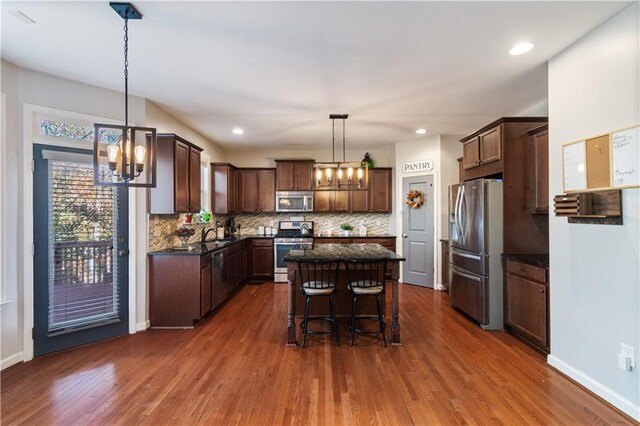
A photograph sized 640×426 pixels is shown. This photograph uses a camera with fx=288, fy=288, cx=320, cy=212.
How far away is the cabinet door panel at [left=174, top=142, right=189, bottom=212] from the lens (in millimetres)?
3718

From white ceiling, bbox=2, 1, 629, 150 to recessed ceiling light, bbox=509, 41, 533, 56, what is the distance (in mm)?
60

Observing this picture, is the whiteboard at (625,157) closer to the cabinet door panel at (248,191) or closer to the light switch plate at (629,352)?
the light switch plate at (629,352)

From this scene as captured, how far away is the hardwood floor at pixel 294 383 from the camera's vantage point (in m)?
2.00

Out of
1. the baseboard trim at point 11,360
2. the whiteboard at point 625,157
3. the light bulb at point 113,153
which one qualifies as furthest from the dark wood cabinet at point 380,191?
the baseboard trim at point 11,360

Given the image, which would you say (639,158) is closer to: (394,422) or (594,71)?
(594,71)

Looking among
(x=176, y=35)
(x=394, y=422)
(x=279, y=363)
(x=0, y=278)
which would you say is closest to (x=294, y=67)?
(x=176, y=35)

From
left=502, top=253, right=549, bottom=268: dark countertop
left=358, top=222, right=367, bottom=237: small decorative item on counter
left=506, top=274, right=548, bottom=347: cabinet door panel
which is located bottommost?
left=506, top=274, right=548, bottom=347: cabinet door panel

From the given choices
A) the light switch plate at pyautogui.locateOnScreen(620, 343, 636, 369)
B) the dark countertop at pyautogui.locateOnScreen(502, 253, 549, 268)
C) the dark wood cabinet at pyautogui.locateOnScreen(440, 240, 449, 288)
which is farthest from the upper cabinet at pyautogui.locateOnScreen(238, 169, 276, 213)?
the light switch plate at pyautogui.locateOnScreen(620, 343, 636, 369)

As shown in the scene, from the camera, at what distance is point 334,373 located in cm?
254

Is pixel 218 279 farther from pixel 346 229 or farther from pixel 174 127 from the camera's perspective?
pixel 346 229

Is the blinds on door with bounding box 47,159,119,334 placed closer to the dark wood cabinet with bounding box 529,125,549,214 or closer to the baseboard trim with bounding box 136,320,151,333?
the baseboard trim with bounding box 136,320,151,333

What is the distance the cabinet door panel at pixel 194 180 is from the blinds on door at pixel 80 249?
963mm

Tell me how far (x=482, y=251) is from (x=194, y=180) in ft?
13.1

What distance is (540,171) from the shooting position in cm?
327
